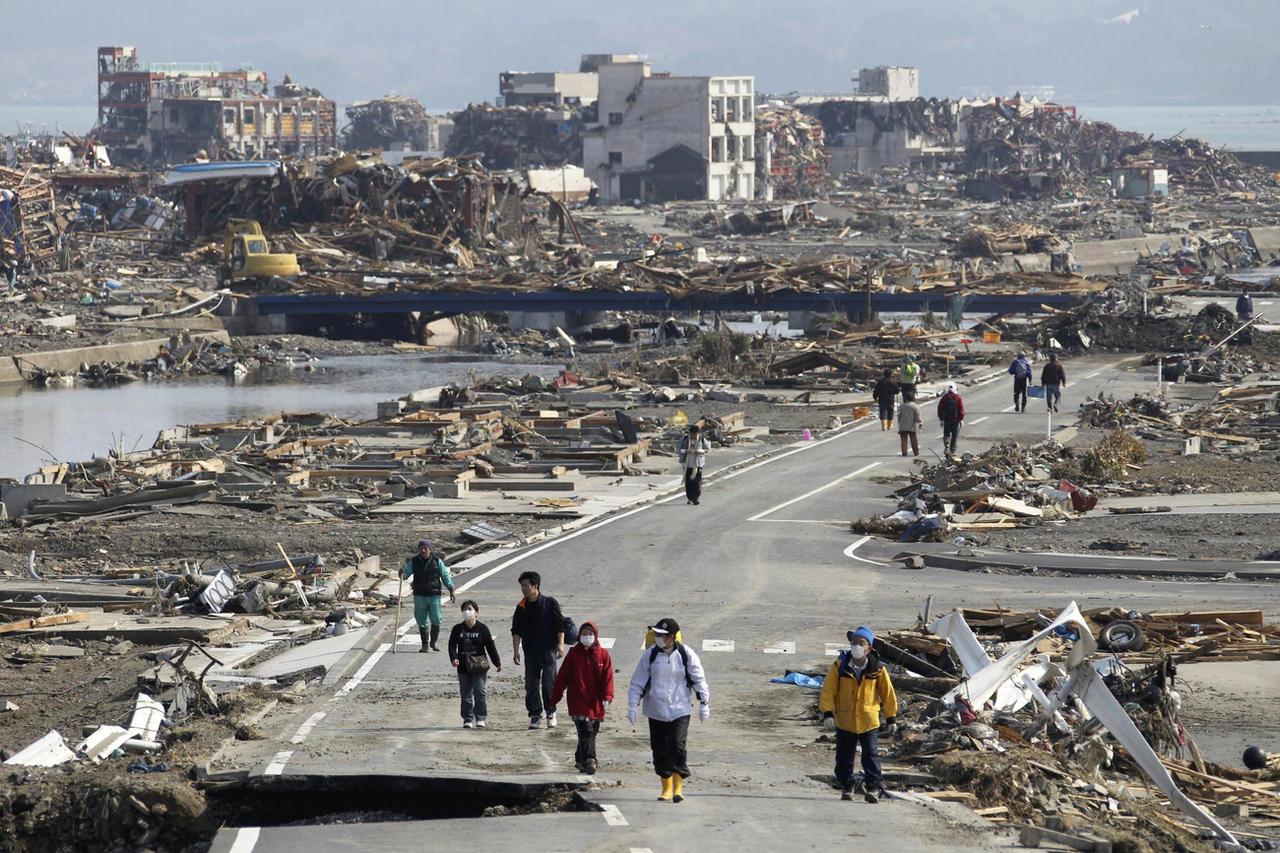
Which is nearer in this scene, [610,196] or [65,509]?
[65,509]

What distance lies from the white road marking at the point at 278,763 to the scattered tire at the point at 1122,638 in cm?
764

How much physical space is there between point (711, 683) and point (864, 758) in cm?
453

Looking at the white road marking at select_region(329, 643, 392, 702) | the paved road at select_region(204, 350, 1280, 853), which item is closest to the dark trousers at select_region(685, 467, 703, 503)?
the paved road at select_region(204, 350, 1280, 853)

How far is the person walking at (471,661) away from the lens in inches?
647

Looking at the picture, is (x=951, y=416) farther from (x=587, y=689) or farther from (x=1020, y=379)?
(x=587, y=689)

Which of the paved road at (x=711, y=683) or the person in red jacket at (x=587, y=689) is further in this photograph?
the person in red jacket at (x=587, y=689)

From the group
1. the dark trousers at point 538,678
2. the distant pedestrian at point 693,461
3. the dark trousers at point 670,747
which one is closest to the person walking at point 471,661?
the dark trousers at point 538,678

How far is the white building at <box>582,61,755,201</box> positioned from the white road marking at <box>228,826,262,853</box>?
434 ft

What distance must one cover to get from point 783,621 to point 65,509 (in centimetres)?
1434

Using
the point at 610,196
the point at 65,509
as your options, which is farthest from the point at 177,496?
the point at 610,196

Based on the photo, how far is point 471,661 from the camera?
16.4 metres

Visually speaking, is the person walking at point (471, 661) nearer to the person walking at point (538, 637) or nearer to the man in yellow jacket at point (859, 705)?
the person walking at point (538, 637)

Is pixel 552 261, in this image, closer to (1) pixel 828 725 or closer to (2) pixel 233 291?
(2) pixel 233 291

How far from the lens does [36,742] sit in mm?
16984
